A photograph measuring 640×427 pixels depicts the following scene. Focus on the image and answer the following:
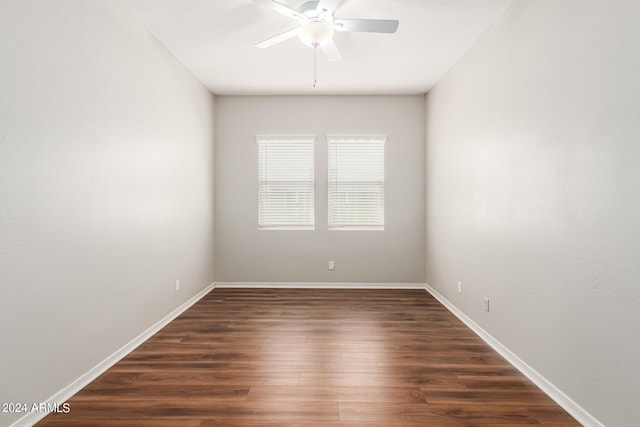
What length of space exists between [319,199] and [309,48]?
6.92 ft

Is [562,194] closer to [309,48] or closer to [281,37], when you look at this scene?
[281,37]

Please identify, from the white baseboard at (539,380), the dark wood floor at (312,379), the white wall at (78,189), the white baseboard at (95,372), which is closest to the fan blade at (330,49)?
the white wall at (78,189)

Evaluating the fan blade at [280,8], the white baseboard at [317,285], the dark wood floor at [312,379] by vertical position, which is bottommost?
the dark wood floor at [312,379]

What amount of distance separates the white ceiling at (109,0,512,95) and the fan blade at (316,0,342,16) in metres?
0.21

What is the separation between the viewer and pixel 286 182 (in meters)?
5.11

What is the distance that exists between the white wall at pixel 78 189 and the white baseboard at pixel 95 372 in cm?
5

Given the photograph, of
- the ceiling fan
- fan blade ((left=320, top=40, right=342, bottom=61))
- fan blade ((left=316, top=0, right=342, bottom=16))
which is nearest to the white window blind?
fan blade ((left=320, top=40, right=342, bottom=61))

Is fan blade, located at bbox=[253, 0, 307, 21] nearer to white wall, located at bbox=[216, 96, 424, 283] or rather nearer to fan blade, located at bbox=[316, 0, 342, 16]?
fan blade, located at bbox=[316, 0, 342, 16]

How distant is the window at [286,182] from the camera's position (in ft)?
16.7

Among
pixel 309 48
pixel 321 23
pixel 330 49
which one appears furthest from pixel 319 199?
pixel 321 23

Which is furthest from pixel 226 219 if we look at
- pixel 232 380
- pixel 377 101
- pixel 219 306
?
pixel 232 380

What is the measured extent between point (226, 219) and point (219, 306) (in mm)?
1374

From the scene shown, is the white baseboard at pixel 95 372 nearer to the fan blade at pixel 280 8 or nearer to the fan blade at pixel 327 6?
the fan blade at pixel 280 8

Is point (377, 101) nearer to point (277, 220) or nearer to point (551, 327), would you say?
point (277, 220)
